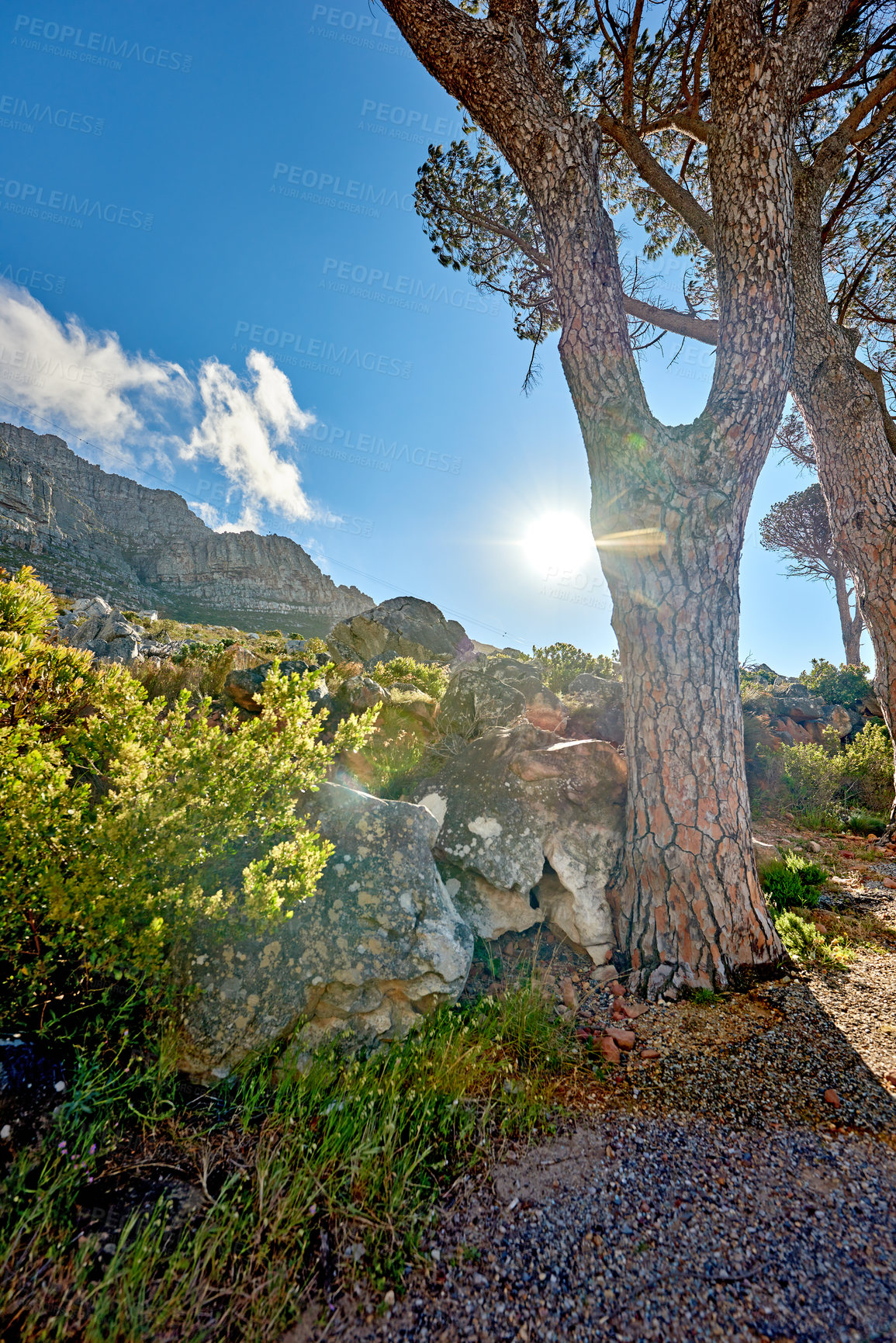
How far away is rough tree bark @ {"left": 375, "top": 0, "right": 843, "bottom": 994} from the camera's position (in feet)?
10.9

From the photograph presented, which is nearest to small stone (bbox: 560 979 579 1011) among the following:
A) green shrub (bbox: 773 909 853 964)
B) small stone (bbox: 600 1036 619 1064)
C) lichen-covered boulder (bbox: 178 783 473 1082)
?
small stone (bbox: 600 1036 619 1064)

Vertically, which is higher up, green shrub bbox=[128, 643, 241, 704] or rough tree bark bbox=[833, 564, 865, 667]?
rough tree bark bbox=[833, 564, 865, 667]

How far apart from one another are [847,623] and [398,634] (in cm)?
1631

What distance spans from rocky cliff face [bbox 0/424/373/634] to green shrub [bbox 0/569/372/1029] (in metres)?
51.9

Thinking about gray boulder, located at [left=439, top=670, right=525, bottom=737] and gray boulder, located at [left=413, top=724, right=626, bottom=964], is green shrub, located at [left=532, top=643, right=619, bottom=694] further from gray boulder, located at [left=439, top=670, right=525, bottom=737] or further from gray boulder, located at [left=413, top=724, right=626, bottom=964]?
gray boulder, located at [left=413, top=724, right=626, bottom=964]

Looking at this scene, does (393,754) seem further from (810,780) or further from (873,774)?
(873,774)

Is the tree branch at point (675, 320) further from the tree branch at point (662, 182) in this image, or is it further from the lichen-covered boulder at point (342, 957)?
the lichen-covered boulder at point (342, 957)

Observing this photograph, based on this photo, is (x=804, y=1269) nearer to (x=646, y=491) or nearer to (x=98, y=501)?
(x=646, y=491)

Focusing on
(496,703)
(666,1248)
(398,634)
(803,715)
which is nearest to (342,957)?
(666,1248)

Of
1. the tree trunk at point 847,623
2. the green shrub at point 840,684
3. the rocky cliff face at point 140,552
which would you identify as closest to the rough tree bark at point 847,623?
the tree trunk at point 847,623

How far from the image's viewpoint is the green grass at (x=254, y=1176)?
4.60 ft

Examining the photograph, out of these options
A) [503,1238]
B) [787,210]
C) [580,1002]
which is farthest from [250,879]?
[787,210]

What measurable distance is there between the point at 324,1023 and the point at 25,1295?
1281mm

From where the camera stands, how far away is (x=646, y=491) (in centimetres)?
375
